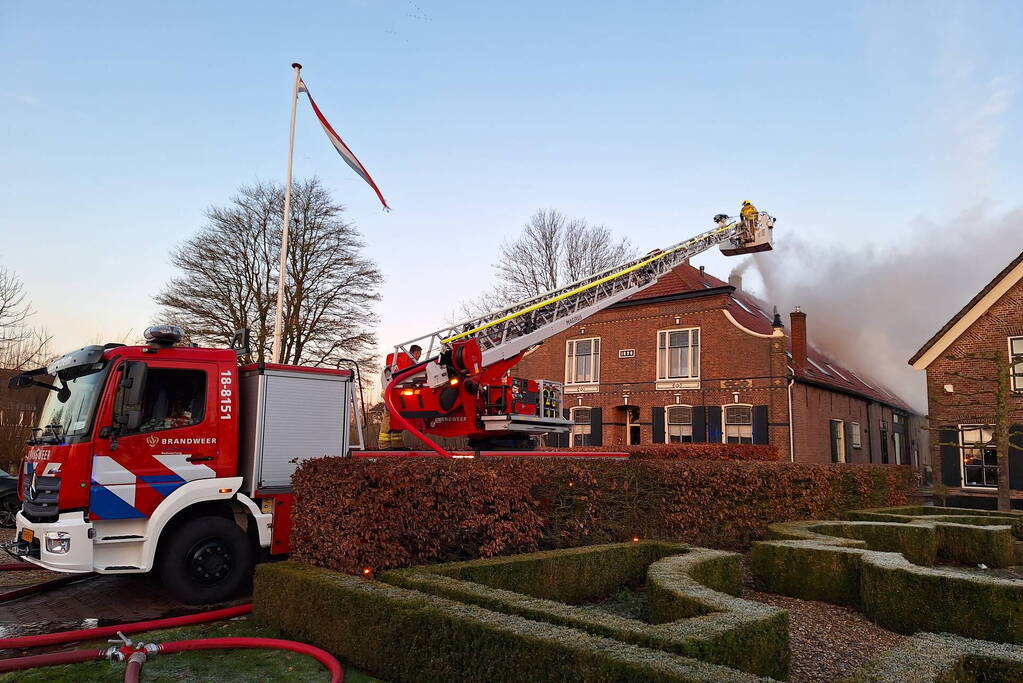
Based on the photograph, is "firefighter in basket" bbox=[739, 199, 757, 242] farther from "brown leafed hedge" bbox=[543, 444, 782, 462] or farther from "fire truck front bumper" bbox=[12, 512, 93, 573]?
"fire truck front bumper" bbox=[12, 512, 93, 573]

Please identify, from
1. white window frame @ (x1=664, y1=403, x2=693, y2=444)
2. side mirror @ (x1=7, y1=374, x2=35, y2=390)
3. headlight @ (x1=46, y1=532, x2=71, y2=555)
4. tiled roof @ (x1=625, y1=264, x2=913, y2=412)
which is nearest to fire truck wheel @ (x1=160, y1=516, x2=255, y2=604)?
headlight @ (x1=46, y1=532, x2=71, y2=555)

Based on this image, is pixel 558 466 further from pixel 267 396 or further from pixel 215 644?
pixel 215 644

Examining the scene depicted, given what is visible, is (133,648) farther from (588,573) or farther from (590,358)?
(590,358)

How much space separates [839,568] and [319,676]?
20.4ft

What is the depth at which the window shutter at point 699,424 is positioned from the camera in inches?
1037

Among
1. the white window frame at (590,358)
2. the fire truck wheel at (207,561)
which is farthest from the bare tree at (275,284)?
the fire truck wheel at (207,561)

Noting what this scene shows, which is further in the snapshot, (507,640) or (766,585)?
(766,585)

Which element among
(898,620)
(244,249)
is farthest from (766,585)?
(244,249)

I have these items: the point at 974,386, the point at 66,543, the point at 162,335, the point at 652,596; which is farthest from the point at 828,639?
the point at 974,386

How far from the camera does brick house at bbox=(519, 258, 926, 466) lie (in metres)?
25.3

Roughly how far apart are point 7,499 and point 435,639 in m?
13.5

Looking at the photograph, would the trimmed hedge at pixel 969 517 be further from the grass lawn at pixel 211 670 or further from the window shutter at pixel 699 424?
the window shutter at pixel 699 424

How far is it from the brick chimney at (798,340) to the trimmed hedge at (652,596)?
19187 mm

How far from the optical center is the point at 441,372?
11.2m
